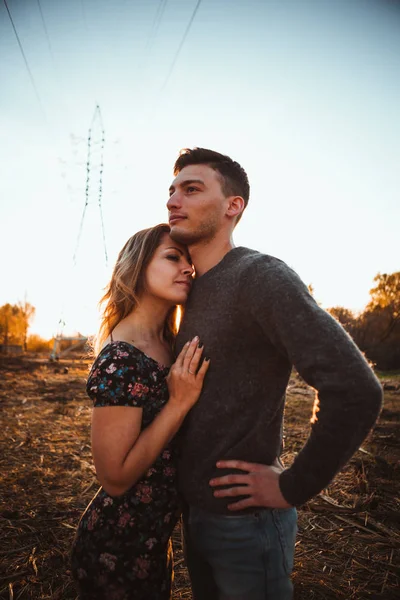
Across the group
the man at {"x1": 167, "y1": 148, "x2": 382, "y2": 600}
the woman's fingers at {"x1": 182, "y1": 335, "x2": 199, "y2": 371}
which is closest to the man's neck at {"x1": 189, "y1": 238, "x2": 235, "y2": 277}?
the man at {"x1": 167, "y1": 148, "x2": 382, "y2": 600}

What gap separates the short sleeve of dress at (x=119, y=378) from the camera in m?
1.60

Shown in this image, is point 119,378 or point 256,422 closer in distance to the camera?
point 256,422

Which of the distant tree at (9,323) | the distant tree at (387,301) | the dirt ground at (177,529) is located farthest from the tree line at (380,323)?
the dirt ground at (177,529)

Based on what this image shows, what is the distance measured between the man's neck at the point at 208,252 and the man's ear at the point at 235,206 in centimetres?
20

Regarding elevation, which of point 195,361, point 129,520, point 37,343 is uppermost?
point 195,361

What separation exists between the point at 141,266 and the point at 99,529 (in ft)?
5.15

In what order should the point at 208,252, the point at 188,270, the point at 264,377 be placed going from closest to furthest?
the point at 264,377 → the point at 208,252 → the point at 188,270

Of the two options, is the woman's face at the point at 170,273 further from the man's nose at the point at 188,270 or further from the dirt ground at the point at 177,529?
the dirt ground at the point at 177,529

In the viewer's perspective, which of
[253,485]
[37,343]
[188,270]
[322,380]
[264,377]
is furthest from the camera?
[37,343]

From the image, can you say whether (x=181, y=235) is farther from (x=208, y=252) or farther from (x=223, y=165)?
(x=223, y=165)

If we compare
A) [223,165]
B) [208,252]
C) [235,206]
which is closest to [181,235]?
[208,252]

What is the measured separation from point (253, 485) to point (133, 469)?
0.58 metres

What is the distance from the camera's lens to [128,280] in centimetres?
228

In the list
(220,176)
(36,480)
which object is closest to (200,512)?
(220,176)
